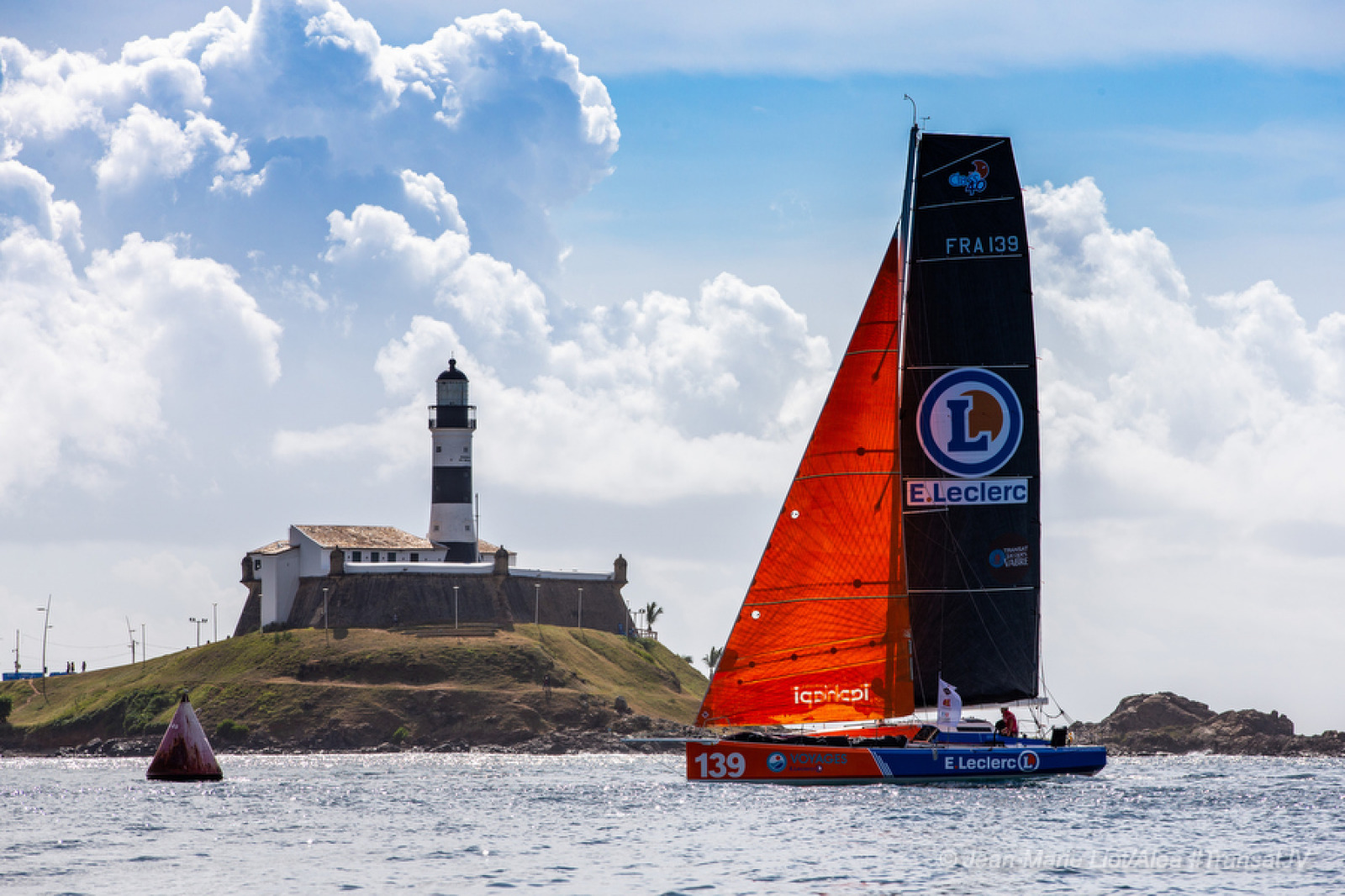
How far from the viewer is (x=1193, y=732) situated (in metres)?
122

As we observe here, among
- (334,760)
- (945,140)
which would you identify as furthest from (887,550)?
(334,760)

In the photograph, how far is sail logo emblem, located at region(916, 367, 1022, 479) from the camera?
45000 mm

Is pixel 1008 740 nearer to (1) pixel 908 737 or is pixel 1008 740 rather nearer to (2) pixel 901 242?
(1) pixel 908 737

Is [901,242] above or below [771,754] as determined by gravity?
above

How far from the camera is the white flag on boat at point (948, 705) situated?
4444 cm

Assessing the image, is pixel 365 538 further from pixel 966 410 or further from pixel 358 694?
pixel 966 410

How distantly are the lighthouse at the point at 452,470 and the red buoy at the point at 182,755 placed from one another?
62.6 meters

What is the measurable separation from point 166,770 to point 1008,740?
113ft

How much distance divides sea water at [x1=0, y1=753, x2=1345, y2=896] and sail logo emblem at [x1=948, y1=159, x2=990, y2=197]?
1717 cm

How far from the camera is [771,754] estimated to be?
43.5m

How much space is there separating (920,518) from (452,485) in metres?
85.1

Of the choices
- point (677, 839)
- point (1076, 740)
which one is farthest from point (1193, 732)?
point (677, 839)

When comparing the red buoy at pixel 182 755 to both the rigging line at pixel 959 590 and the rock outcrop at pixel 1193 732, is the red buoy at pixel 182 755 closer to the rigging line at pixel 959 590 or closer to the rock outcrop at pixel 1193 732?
Result: the rigging line at pixel 959 590

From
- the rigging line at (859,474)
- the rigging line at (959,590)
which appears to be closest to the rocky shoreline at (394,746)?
the rigging line at (959,590)
